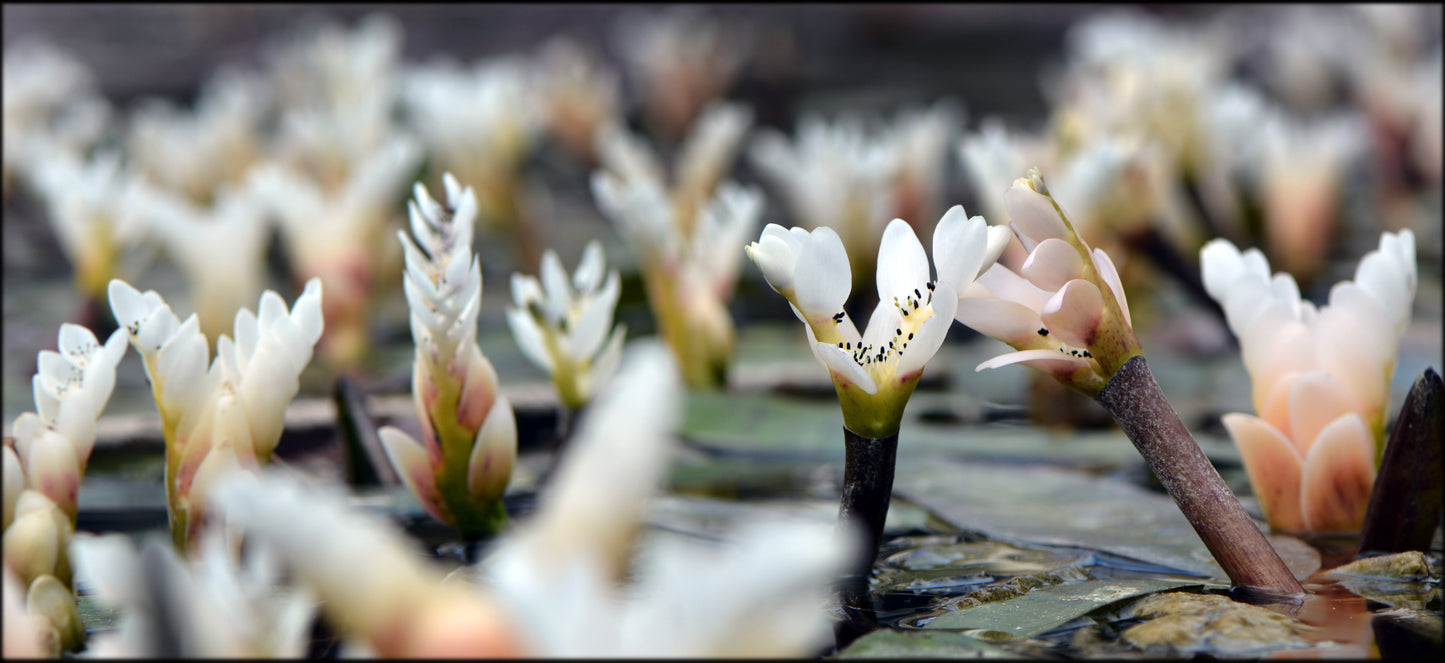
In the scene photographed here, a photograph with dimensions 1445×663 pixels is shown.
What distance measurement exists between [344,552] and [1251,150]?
7.78 feet

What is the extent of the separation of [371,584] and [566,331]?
30.6 inches

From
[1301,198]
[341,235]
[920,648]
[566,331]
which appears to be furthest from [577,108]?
[920,648]

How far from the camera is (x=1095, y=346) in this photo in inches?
34.5

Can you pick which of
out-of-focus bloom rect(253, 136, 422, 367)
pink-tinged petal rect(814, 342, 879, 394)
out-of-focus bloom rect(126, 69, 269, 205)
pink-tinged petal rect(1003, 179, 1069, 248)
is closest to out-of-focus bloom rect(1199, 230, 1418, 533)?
pink-tinged petal rect(1003, 179, 1069, 248)

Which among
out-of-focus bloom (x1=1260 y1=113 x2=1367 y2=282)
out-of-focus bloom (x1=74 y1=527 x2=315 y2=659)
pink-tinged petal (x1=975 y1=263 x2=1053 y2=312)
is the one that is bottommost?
out-of-focus bloom (x1=74 y1=527 x2=315 y2=659)

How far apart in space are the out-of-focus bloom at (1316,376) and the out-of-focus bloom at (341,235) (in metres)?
1.25

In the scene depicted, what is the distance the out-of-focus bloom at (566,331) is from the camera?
1.31 meters

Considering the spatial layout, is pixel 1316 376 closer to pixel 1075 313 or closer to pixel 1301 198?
pixel 1075 313

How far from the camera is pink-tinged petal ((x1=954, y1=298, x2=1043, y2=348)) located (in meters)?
0.87

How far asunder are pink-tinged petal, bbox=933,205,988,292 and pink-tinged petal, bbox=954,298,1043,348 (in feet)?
0.07

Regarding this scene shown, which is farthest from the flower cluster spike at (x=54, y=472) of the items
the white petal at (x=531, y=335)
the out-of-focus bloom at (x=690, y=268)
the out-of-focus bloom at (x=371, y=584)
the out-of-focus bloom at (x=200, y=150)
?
the out-of-focus bloom at (x=200, y=150)

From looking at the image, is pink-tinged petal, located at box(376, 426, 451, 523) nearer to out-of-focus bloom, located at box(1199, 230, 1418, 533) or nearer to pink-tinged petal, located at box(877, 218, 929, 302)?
pink-tinged petal, located at box(877, 218, 929, 302)

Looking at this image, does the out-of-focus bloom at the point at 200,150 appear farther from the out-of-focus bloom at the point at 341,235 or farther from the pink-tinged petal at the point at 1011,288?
the pink-tinged petal at the point at 1011,288

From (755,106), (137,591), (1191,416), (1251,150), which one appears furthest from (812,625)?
(755,106)
